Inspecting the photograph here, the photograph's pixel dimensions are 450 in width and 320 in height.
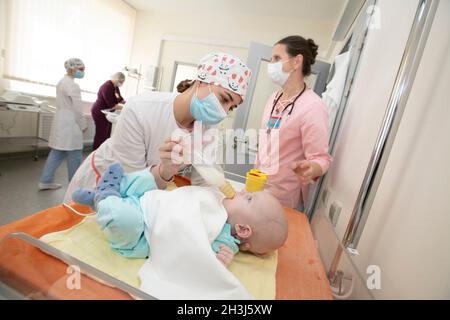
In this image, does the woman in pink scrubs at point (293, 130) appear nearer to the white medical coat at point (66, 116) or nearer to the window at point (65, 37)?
the white medical coat at point (66, 116)

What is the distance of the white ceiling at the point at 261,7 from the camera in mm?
3688

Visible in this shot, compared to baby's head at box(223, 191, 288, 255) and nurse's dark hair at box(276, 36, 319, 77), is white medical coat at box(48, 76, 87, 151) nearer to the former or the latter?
nurse's dark hair at box(276, 36, 319, 77)

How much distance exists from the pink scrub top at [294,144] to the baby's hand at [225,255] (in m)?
0.70

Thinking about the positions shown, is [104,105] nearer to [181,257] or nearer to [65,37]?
[65,37]

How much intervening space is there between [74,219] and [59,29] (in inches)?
179

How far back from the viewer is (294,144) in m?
1.42

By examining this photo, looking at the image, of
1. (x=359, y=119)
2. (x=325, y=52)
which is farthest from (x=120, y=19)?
(x=359, y=119)

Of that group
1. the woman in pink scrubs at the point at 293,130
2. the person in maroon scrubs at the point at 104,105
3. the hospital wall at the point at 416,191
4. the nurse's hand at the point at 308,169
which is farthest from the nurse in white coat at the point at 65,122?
the hospital wall at the point at 416,191

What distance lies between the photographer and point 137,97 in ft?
4.01

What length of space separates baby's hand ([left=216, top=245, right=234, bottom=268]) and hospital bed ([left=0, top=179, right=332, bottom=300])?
0.16 m

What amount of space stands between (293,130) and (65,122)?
2.73 metres

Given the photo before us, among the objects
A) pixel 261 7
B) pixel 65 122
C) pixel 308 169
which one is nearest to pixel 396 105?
pixel 308 169

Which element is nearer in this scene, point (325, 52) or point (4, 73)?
point (4, 73)

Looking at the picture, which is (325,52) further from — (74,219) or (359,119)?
(74,219)
